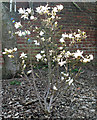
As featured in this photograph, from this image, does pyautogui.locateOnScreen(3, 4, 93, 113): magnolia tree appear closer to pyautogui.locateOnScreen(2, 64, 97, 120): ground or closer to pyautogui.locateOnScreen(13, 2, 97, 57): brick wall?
pyautogui.locateOnScreen(2, 64, 97, 120): ground

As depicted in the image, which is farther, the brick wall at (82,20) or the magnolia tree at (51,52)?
the brick wall at (82,20)

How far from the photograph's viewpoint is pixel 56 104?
6.97 ft

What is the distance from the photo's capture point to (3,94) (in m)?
2.46

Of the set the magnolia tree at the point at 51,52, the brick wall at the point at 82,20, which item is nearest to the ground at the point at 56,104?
the magnolia tree at the point at 51,52

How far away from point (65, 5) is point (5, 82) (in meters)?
2.23

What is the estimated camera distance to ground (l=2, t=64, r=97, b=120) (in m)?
1.90

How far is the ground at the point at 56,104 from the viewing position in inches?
74.9

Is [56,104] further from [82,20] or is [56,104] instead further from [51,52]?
[82,20]

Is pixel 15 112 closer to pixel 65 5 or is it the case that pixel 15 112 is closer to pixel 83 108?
pixel 83 108

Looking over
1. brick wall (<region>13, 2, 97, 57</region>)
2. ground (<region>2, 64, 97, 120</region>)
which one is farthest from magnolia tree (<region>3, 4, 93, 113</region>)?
brick wall (<region>13, 2, 97, 57</region>)

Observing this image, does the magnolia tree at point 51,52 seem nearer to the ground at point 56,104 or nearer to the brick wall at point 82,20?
the ground at point 56,104

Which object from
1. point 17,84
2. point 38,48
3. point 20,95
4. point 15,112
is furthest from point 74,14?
point 15,112

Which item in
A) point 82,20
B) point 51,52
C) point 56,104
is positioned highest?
point 82,20

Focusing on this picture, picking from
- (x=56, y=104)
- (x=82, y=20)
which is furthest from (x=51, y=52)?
(x=82, y=20)
